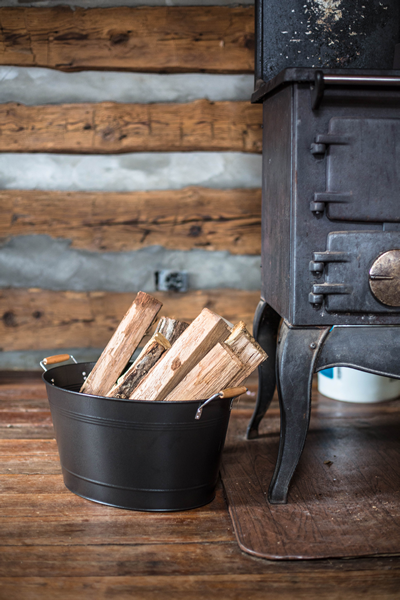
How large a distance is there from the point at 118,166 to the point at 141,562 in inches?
77.1

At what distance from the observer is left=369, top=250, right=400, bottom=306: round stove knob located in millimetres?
1418

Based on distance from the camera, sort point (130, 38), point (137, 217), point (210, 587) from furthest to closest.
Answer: point (137, 217) < point (130, 38) < point (210, 587)

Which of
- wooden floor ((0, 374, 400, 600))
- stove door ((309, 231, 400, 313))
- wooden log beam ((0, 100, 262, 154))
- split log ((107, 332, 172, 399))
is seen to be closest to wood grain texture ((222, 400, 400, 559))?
wooden floor ((0, 374, 400, 600))

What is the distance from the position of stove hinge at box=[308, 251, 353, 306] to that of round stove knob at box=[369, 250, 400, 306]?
64 millimetres

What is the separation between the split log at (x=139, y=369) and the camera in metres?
1.53

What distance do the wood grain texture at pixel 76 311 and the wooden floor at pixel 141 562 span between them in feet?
4.20

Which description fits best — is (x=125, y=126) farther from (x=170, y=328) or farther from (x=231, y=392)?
(x=231, y=392)

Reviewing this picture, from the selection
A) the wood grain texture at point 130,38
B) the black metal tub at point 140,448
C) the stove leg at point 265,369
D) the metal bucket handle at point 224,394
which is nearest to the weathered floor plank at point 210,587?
the black metal tub at point 140,448

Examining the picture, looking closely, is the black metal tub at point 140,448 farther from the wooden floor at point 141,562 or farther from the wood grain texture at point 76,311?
the wood grain texture at point 76,311

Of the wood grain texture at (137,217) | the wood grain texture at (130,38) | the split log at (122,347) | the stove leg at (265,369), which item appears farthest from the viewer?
the wood grain texture at (137,217)

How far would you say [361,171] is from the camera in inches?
55.1

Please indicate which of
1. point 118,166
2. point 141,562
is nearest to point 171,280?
point 118,166

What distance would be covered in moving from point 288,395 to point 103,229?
161 centimetres

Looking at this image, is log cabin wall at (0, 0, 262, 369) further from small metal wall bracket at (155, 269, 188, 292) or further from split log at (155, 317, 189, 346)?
split log at (155, 317, 189, 346)
